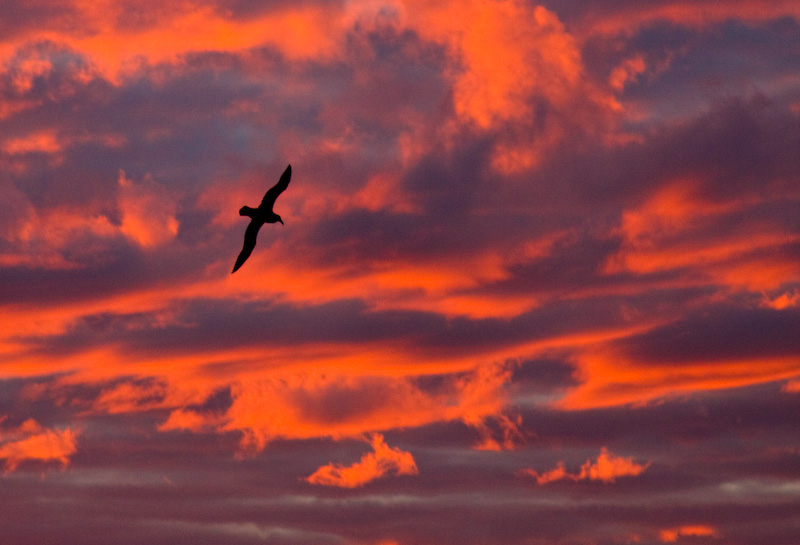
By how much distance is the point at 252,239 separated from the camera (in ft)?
175

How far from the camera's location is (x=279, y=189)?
52.2 m

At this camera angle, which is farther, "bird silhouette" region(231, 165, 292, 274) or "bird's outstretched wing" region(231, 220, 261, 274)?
"bird's outstretched wing" region(231, 220, 261, 274)

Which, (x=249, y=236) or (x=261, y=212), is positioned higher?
(x=261, y=212)

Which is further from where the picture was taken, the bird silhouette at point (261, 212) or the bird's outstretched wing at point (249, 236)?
the bird's outstretched wing at point (249, 236)

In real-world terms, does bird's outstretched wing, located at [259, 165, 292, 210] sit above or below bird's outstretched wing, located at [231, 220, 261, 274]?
above

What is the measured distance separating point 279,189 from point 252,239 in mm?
3683

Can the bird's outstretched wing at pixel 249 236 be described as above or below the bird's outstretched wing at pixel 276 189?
below

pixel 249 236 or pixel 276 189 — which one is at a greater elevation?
pixel 276 189
